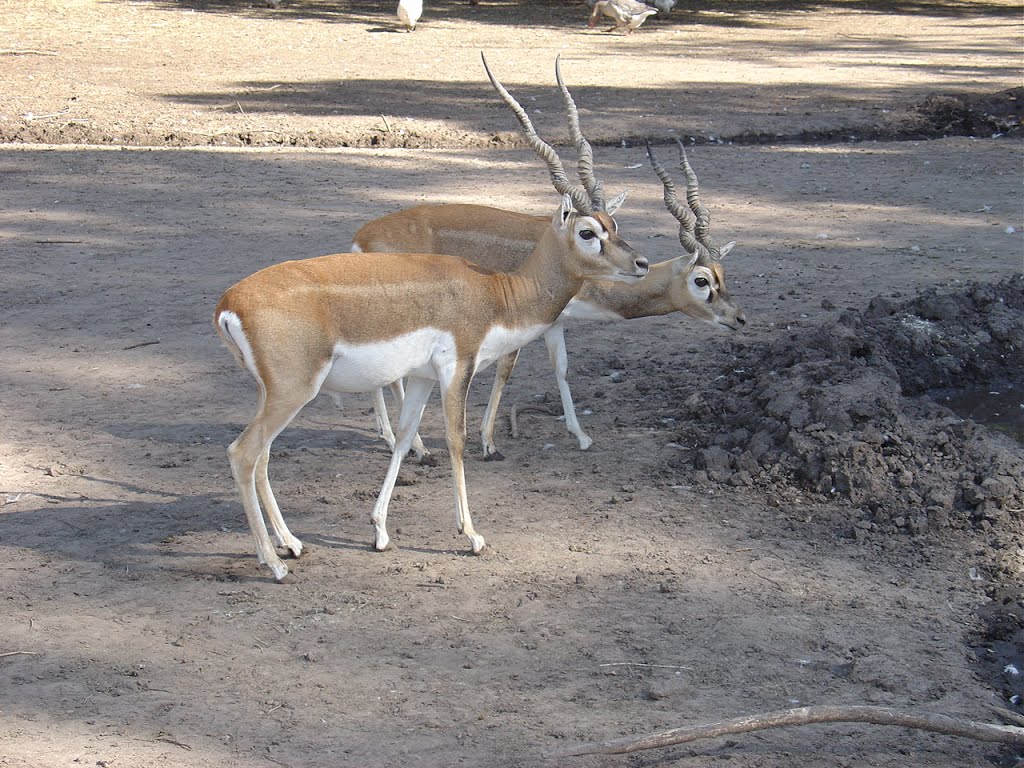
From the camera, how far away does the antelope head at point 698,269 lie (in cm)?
685

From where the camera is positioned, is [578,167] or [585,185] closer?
[578,167]

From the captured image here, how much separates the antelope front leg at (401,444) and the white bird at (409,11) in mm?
15990

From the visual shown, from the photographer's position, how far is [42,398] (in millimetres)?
7371

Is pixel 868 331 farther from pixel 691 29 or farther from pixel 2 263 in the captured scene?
pixel 691 29

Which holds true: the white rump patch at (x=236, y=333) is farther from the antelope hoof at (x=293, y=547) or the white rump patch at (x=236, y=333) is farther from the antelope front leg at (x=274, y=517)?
the antelope hoof at (x=293, y=547)

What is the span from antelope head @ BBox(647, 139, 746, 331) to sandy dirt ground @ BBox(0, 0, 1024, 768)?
533 millimetres

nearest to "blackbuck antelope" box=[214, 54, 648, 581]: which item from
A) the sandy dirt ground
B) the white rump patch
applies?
the white rump patch

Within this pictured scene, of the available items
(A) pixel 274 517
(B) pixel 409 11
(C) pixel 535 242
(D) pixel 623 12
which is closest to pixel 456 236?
(C) pixel 535 242

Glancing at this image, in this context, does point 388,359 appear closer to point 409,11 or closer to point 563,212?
point 563,212

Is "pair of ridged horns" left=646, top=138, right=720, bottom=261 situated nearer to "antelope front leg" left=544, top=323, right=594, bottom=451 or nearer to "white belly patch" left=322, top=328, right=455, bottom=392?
"antelope front leg" left=544, top=323, right=594, bottom=451

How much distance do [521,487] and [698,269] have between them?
5.16ft

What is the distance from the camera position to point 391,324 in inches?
208

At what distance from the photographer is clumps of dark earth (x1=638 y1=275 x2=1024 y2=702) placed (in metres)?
5.87

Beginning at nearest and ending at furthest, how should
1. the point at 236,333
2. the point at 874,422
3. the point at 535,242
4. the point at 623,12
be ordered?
the point at 236,333
the point at 874,422
the point at 535,242
the point at 623,12
